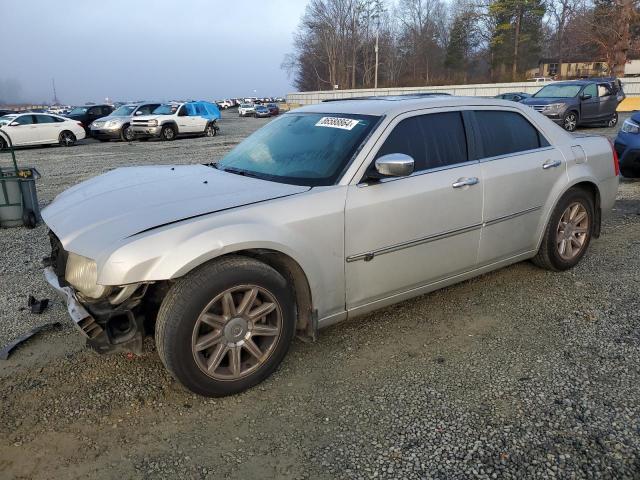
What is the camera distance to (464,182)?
3.68 metres

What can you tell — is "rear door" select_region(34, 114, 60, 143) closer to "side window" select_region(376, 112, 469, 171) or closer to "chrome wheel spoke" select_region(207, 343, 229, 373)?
"side window" select_region(376, 112, 469, 171)

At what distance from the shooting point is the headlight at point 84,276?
2672mm

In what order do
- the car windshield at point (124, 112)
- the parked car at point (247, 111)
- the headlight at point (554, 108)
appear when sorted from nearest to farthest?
the headlight at point (554, 108) → the car windshield at point (124, 112) → the parked car at point (247, 111)

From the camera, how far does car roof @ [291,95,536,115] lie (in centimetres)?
364

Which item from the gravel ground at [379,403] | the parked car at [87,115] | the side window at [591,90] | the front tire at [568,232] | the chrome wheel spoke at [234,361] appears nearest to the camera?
the gravel ground at [379,403]

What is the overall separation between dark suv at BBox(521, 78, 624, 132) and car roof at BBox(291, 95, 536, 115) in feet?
46.0

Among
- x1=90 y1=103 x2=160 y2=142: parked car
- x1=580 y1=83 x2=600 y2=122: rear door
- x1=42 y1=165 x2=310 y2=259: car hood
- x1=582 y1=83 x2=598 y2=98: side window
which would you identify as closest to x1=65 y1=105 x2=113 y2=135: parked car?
x1=90 y1=103 x2=160 y2=142: parked car

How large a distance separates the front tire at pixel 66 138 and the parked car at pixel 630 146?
63.2 ft

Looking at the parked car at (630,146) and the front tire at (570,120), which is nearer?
the parked car at (630,146)

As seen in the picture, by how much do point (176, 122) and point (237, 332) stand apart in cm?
2075

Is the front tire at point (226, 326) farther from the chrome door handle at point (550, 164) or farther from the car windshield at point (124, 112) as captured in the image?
the car windshield at point (124, 112)

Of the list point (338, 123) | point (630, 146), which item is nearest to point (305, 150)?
point (338, 123)

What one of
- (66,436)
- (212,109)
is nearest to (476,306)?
(66,436)

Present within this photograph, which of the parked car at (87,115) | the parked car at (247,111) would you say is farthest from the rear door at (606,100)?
the parked car at (247,111)
